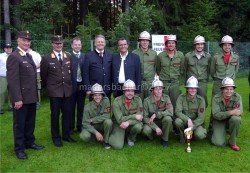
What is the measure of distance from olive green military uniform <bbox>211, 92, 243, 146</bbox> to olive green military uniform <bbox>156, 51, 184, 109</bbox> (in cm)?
92

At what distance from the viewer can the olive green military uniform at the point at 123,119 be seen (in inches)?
192

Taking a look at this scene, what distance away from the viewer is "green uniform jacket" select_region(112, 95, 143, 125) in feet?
16.1

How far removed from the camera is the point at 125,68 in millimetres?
5160

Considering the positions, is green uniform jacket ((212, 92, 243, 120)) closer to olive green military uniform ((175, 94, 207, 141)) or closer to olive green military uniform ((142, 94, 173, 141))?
olive green military uniform ((175, 94, 207, 141))

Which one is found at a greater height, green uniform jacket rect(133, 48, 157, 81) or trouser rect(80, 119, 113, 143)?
green uniform jacket rect(133, 48, 157, 81)

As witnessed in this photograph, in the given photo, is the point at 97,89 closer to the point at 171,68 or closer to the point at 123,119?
the point at 123,119

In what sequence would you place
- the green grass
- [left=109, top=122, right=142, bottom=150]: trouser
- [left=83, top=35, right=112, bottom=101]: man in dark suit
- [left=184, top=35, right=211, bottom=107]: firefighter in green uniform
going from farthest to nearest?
[left=184, top=35, right=211, bottom=107]: firefighter in green uniform
[left=83, top=35, right=112, bottom=101]: man in dark suit
[left=109, top=122, right=142, bottom=150]: trouser
the green grass

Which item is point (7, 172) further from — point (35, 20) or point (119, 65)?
point (35, 20)

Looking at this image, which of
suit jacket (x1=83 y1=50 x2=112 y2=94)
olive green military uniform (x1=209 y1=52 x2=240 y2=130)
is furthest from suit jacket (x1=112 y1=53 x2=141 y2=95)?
olive green military uniform (x1=209 y1=52 x2=240 y2=130)

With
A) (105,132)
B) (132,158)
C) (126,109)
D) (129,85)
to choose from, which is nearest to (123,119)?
(126,109)

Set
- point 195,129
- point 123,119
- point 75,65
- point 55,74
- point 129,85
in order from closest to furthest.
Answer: point 55,74 → point 129,85 → point 123,119 → point 195,129 → point 75,65

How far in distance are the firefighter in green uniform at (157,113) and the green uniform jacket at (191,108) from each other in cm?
19

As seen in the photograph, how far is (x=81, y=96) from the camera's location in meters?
5.62

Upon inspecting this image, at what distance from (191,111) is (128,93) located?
142cm
